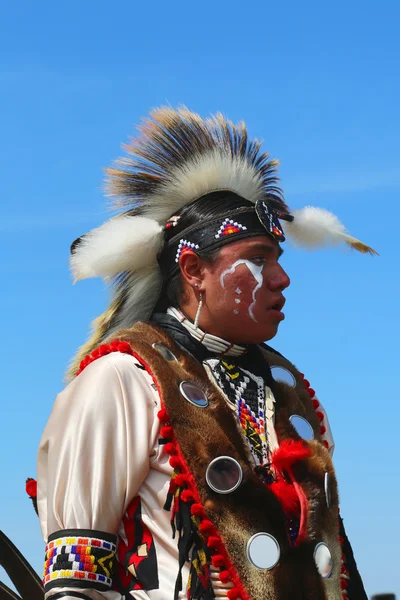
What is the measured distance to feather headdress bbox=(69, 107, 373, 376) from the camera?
3648mm

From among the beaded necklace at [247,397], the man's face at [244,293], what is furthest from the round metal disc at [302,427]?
the man's face at [244,293]

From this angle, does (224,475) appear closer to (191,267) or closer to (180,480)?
(180,480)

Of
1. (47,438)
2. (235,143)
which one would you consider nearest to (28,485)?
(47,438)

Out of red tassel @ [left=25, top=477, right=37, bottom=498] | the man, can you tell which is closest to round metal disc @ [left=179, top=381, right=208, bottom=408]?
the man

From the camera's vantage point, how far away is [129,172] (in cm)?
383

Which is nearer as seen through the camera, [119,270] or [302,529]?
[302,529]

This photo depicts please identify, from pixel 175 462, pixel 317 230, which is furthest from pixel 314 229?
pixel 175 462

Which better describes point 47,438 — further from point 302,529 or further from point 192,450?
point 302,529

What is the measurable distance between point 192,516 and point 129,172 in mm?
1380

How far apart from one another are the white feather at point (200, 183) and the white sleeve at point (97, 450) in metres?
0.75

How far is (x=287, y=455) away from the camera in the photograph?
3.30 m

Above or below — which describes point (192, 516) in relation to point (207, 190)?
below

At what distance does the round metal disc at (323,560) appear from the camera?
3.20 metres

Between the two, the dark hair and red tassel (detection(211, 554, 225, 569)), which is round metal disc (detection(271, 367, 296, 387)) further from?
red tassel (detection(211, 554, 225, 569))
